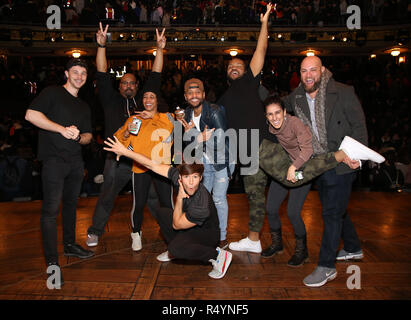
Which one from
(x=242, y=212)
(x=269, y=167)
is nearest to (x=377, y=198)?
(x=242, y=212)

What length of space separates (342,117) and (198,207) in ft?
3.81

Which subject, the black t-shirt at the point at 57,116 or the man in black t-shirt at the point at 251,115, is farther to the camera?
the man in black t-shirt at the point at 251,115

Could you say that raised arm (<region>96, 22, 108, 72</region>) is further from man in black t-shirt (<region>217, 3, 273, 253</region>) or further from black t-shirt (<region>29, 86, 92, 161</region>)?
man in black t-shirt (<region>217, 3, 273, 253</region>)

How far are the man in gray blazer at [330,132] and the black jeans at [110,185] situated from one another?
166cm

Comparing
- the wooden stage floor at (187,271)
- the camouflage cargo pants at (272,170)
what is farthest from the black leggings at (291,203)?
the wooden stage floor at (187,271)

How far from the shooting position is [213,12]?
12.8 meters

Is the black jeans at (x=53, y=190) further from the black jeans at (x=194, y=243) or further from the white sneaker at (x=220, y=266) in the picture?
the white sneaker at (x=220, y=266)

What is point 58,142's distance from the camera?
2707 mm

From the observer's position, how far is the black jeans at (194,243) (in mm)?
2600

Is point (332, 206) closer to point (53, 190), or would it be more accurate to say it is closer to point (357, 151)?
point (357, 151)

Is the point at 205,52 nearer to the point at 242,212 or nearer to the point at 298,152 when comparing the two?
the point at 242,212

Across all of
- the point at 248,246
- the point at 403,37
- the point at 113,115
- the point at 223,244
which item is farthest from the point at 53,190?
the point at 403,37

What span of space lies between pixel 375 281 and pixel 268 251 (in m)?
0.83

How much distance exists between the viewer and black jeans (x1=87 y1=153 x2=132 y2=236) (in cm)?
327
